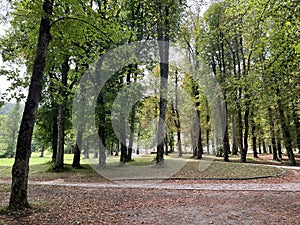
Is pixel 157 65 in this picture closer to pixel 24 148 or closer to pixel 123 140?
pixel 123 140

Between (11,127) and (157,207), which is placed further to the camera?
(11,127)

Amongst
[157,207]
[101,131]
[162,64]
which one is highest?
[162,64]

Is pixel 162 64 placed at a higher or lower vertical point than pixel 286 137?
higher

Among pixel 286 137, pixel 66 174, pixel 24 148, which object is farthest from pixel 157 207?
pixel 286 137

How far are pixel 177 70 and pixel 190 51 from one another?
401 cm

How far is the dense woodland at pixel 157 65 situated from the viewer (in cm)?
672

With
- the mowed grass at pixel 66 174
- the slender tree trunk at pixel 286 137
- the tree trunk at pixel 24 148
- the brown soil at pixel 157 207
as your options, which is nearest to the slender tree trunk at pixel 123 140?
the mowed grass at pixel 66 174

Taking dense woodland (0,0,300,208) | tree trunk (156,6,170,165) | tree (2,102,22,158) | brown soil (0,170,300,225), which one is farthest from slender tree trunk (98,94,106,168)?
tree (2,102,22,158)

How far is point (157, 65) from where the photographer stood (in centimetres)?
2178

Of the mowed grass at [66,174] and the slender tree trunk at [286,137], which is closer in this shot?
the mowed grass at [66,174]

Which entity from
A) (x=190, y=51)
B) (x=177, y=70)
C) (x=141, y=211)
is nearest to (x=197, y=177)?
(x=141, y=211)

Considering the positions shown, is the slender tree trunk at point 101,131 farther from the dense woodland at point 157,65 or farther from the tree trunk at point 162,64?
the tree trunk at point 162,64

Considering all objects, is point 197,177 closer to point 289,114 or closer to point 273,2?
point 273,2

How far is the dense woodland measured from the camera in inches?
265
